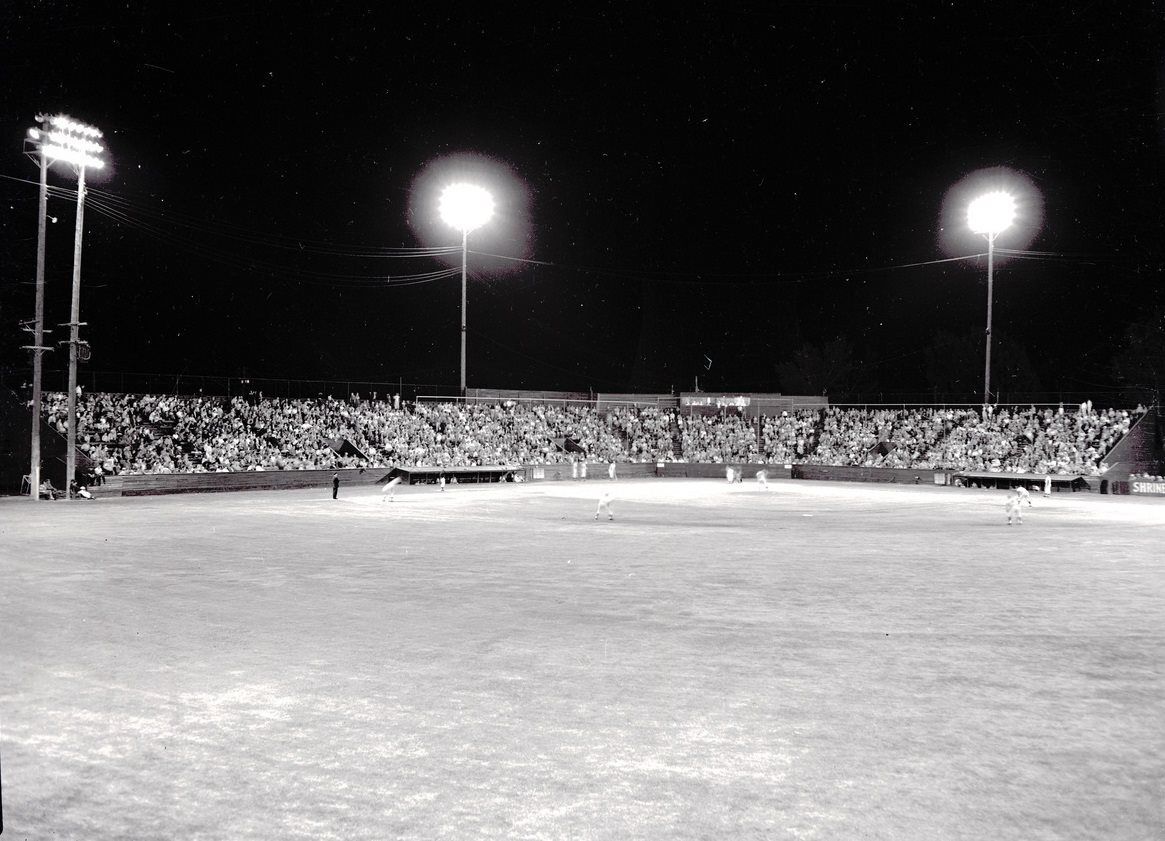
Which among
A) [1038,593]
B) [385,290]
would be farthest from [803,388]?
[1038,593]

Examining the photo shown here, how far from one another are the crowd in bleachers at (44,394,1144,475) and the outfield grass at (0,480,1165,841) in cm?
2194

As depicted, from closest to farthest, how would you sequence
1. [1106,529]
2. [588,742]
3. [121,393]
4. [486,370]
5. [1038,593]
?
[588,742] → [1038,593] → [1106,529] → [121,393] → [486,370]

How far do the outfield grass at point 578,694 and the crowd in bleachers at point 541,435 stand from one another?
21.9 metres

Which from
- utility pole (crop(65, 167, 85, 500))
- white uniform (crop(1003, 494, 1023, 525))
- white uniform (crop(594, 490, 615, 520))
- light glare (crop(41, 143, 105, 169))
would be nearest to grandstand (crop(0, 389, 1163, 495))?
utility pole (crop(65, 167, 85, 500))

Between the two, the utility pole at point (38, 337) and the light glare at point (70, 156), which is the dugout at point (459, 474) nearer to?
the utility pole at point (38, 337)

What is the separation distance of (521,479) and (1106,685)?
40.3m

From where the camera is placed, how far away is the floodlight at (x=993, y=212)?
160 ft

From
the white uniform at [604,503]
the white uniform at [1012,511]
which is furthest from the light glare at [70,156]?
the white uniform at [1012,511]

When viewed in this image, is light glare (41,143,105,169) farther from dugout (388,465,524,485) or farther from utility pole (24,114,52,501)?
dugout (388,465,524,485)

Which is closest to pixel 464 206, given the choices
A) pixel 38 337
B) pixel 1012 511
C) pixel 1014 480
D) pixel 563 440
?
pixel 563 440

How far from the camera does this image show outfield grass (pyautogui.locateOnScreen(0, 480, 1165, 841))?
5.43 m

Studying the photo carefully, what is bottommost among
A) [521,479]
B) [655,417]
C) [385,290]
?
[521,479]

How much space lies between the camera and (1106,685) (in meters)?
8.33

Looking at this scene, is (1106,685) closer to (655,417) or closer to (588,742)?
(588,742)
